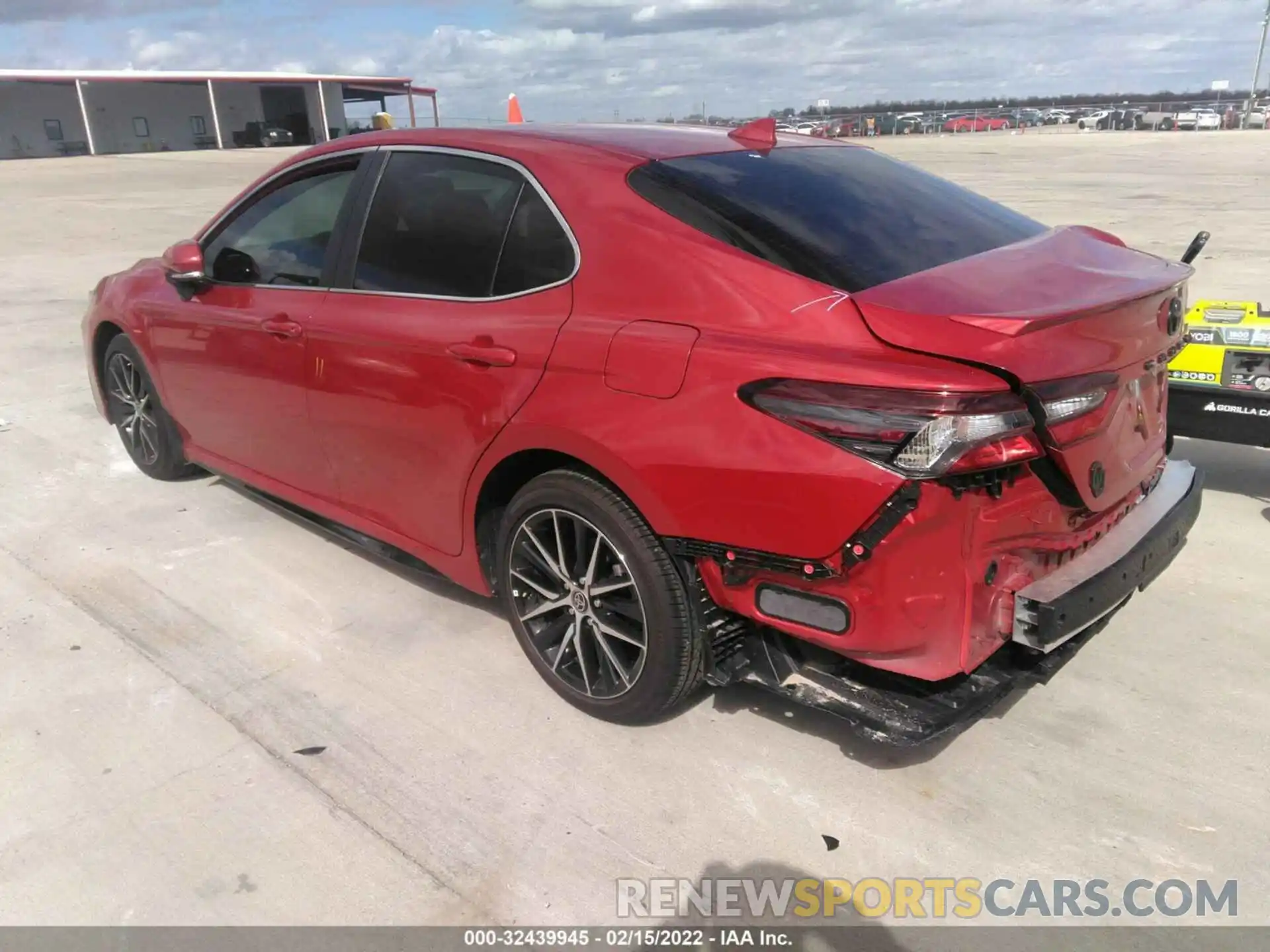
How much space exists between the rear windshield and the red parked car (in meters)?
0.01

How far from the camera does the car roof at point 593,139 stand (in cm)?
303

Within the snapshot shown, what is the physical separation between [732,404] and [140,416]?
12.7ft

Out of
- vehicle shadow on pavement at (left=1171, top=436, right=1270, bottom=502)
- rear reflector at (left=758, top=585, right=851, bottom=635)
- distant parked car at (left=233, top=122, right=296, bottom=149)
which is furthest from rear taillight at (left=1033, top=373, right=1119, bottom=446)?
distant parked car at (left=233, top=122, right=296, bottom=149)

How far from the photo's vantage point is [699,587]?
8.66ft

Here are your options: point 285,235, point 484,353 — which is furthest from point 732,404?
point 285,235

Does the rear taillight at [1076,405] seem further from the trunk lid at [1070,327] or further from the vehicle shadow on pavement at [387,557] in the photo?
the vehicle shadow on pavement at [387,557]

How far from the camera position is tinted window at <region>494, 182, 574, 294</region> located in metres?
2.85

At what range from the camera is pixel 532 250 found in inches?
115

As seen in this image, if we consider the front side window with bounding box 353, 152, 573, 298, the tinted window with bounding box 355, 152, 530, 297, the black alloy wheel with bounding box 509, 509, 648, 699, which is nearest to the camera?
the black alloy wheel with bounding box 509, 509, 648, 699

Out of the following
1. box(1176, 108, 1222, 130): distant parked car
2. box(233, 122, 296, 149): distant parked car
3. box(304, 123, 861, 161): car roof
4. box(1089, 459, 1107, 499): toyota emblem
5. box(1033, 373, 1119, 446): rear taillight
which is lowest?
box(1089, 459, 1107, 499): toyota emblem

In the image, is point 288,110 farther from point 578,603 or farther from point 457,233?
point 578,603

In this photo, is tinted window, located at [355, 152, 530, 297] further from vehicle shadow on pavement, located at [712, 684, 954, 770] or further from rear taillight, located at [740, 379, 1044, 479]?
vehicle shadow on pavement, located at [712, 684, 954, 770]

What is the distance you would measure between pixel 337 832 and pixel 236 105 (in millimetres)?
56612

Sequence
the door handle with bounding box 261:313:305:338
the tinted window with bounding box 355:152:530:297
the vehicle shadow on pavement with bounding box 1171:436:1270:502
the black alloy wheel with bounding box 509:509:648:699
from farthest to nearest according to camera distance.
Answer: the vehicle shadow on pavement with bounding box 1171:436:1270:502
the door handle with bounding box 261:313:305:338
the tinted window with bounding box 355:152:530:297
the black alloy wheel with bounding box 509:509:648:699
